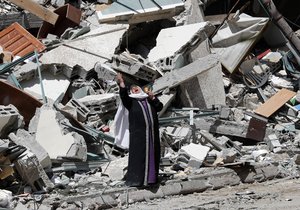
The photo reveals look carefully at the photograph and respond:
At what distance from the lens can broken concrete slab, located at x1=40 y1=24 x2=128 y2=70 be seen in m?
11.7

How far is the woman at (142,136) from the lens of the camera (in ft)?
29.1

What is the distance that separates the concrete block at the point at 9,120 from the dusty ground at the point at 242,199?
184 cm

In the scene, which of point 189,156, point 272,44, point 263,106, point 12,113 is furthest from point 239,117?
point 12,113

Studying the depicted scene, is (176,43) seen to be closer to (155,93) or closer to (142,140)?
(155,93)

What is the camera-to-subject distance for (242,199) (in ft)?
29.5

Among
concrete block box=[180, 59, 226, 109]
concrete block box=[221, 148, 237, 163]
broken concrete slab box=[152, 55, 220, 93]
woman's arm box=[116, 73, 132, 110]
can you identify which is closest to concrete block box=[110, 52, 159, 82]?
broken concrete slab box=[152, 55, 220, 93]

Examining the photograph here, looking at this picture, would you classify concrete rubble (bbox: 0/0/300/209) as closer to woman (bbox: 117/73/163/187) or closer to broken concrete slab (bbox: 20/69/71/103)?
broken concrete slab (bbox: 20/69/71/103)

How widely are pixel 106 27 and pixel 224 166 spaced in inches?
146

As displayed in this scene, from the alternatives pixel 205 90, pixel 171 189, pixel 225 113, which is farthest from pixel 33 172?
pixel 205 90

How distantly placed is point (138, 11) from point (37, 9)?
5.42 ft

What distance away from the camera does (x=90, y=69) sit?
1165 cm

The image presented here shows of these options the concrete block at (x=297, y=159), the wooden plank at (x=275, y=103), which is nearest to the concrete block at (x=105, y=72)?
the wooden plank at (x=275, y=103)

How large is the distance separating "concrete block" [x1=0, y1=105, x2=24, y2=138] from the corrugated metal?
8.21ft

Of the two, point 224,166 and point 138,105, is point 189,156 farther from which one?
point 138,105
